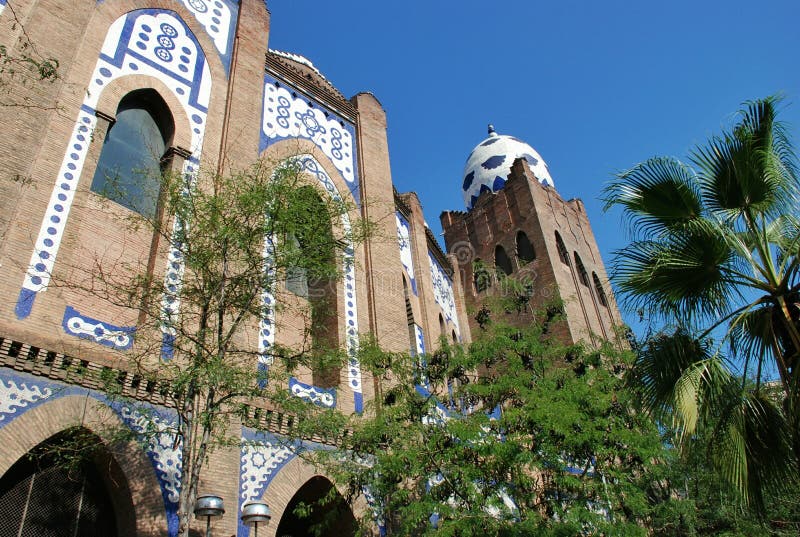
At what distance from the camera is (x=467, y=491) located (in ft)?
21.6

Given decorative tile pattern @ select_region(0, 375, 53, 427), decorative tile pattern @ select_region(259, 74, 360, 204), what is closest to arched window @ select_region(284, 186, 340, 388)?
decorative tile pattern @ select_region(0, 375, 53, 427)

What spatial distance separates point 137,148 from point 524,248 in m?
15.2

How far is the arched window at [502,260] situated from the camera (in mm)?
22406

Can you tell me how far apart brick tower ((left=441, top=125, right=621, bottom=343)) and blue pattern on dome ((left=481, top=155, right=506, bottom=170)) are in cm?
4

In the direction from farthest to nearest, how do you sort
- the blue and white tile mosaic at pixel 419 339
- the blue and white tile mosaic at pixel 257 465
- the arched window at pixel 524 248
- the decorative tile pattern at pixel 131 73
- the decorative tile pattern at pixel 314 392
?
the arched window at pixel 524 248 < the blue and white tile mosaic at pixel 419 339 < the decorative tile pattern at pixel 314 392 < the blue and white tile mosaic at pixel 257 465 < the decorative tile pattern at pixel 131 73

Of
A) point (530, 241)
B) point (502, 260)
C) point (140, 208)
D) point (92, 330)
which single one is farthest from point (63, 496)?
point (502, 260)

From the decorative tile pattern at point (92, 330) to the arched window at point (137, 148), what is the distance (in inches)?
61.5

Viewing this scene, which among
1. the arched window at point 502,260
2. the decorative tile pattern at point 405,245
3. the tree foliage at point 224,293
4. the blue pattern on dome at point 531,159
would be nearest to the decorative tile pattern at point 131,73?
the tree foliage at point 224,293

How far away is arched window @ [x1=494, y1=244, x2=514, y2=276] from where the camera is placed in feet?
73.5

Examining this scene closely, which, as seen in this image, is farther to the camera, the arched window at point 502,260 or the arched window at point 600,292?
the arched window at point 600,292

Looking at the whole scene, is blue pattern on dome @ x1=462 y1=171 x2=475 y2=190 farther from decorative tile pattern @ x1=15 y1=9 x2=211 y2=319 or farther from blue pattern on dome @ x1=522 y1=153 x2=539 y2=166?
decorative tile pattern @ x1=15 y1=9 x2=211 y2=319

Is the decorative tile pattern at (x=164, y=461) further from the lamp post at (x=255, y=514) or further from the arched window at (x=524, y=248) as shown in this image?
the arched window at (x=524, y=248)

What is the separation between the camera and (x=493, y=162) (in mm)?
27109

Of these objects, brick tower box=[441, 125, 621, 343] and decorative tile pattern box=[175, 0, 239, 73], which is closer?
decorative tile pattern box=[175, 0, 239, 73]
